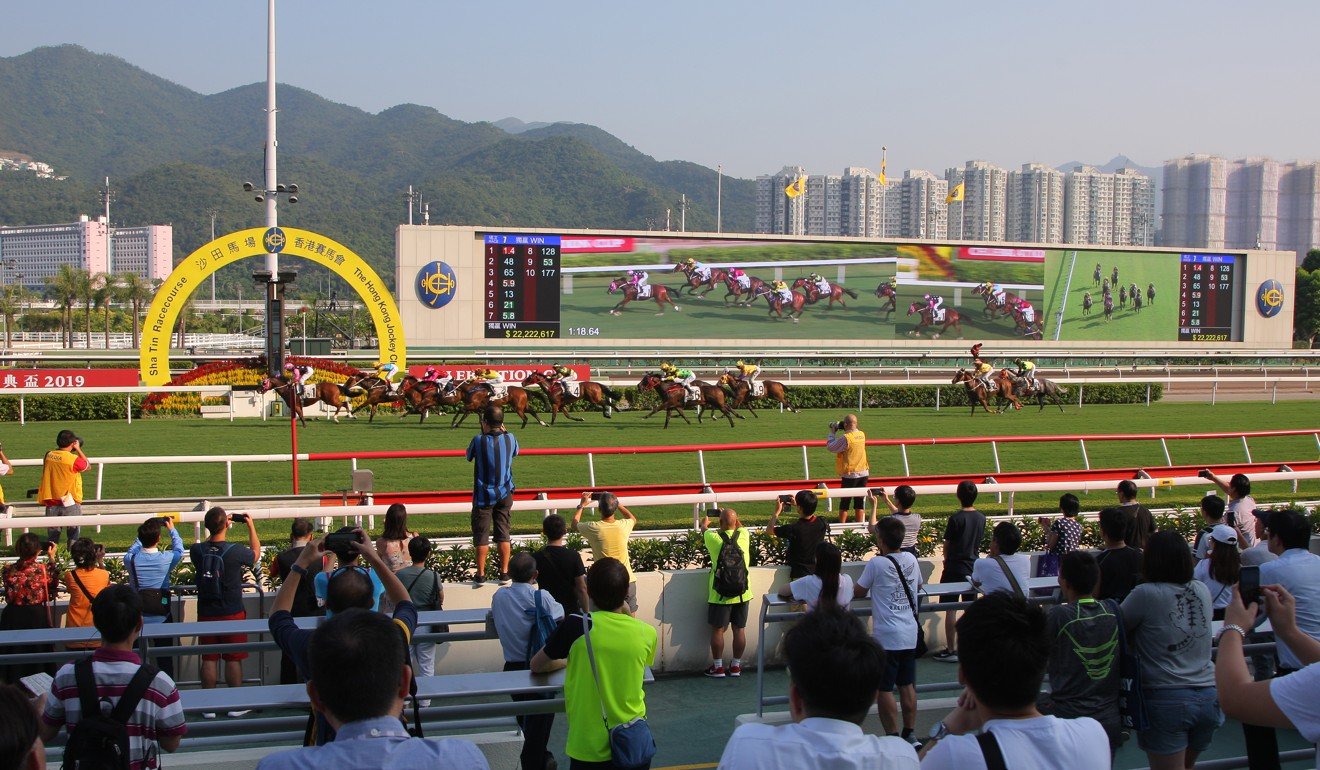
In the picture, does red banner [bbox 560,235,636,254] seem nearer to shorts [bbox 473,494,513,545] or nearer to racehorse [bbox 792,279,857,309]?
racehorse [bbox 792,279,857,309]

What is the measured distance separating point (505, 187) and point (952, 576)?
474 ft

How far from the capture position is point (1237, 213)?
121500mm

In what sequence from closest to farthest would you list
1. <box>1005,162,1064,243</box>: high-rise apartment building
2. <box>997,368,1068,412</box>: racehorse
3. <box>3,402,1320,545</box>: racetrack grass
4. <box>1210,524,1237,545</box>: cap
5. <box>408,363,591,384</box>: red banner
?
<box>1210,524,1237,545</box>: cap, <box>3,402,1320,545</box>: racetrack grass, <box>408,363,591,384</box>: red banner, <box>997,368,1068,412</box>: racehorse, <box>1005,162,1064,243</box>: high-rise apartment building

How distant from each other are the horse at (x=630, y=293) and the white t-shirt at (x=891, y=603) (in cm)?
2562

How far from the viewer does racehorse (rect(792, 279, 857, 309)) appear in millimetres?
32281

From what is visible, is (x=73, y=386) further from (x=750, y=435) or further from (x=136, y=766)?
(x=136, y=766)

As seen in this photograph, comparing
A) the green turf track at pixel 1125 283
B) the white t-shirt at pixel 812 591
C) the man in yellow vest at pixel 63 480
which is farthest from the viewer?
the green turf track at pixel 1125 283

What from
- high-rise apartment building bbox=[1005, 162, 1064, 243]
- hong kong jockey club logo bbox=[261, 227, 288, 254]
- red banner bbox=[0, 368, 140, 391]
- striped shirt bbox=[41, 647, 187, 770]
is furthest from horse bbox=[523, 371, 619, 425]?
high-rise apartment building bbox=[1005, 162, 1064, 243]

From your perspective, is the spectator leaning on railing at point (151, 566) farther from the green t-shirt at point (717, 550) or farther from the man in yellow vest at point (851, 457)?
the man in yellow vest at point (851, 457)

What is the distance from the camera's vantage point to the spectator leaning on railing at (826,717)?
7.24 ft

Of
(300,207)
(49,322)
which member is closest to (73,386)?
(49,322)

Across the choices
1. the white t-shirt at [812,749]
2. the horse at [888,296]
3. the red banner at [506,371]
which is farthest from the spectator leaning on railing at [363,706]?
the horse at [888,296]

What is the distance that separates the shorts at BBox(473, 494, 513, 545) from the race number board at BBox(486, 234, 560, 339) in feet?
71.5

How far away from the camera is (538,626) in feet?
13.8
